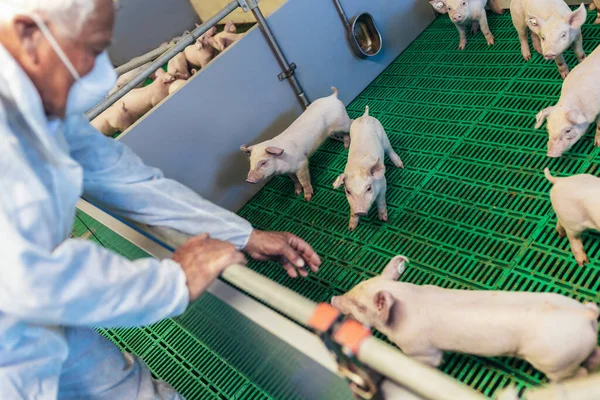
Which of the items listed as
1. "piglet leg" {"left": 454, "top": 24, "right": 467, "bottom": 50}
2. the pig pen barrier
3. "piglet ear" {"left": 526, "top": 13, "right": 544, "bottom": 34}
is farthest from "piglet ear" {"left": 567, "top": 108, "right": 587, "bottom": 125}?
"piglet leg" {"left": 454, "top": 24, "right": 467, "bottom": 50}

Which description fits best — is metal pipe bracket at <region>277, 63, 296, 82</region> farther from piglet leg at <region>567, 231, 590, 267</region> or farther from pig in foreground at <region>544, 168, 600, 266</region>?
piglet leg at <region>567, 231, 590, 267</region>

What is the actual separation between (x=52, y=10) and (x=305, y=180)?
228cm

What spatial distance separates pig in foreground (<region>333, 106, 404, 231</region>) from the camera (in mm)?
→ 2812

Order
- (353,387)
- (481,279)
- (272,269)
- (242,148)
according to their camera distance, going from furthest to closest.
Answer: (242,148)
(272,269)
(481,279)
(353,387)

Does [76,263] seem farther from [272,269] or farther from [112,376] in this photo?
[272,269]

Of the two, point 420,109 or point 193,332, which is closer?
point 193,332

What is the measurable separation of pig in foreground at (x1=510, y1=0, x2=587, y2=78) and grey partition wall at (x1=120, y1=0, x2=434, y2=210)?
110 centimetres

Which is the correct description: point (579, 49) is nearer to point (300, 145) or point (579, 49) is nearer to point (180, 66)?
point (300, 145)

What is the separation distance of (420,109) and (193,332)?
211 cm

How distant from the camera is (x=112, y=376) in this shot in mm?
1604

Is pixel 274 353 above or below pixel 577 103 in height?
above

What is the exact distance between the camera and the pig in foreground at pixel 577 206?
2.06m

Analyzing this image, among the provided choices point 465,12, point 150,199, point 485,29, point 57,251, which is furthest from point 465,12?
point 57,251

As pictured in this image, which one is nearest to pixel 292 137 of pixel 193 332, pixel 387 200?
pixel 387 200
